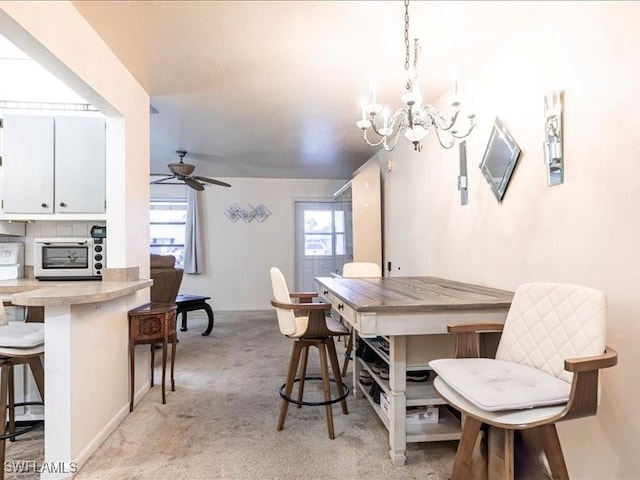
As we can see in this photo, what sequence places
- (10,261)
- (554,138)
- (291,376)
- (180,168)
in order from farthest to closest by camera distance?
1. (180,168)
2. (10,261)
3. (291,376)
4. (554,138)

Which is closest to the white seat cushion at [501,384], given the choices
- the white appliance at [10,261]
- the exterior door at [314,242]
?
the white appliance at [10,261]

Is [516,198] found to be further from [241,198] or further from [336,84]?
[241,198]

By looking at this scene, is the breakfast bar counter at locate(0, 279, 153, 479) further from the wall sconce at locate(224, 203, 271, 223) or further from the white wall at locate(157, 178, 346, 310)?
the wall sconce at locate(224, 203, 271, 223)

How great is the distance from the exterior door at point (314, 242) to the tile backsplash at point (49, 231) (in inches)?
157

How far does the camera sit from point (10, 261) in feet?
8.66

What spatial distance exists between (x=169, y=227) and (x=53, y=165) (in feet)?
12.7

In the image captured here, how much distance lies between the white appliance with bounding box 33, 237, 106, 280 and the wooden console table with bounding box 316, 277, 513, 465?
5.87 feet

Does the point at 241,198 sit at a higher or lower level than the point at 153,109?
lower

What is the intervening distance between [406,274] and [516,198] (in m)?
1.84

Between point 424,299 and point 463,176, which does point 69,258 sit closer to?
point 424,299

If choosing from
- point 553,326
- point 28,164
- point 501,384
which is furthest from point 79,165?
point 553,326

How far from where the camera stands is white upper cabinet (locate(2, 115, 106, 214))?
250 cm

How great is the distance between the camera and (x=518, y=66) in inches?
76.6

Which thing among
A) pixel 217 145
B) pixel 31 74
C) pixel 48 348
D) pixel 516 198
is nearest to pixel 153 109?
pixel 31 74
